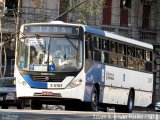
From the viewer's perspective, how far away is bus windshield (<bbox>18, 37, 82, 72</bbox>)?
73.8 ft

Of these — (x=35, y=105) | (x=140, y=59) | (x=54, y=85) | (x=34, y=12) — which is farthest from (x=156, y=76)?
(x=54, y=85)

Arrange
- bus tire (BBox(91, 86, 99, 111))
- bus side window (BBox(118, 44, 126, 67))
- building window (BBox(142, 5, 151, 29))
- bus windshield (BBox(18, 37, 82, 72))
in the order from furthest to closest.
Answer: building window (BBox(142, 5, 151, 29)) → bus side window (BBox(118, 44, 126, 67)) → bus tire (BBox(91, 86, 99, 111)) → bus windshield (BBox(18, 37, 82, 72))

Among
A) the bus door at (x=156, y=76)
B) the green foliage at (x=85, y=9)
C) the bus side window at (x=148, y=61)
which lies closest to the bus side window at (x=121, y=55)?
the bus side window at (x=148, y=61)

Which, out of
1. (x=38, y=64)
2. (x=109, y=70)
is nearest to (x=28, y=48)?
(x=38, y=64)

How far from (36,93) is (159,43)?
28444 millimetres

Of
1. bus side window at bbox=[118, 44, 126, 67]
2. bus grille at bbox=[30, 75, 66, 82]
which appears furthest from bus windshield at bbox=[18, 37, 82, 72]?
bus side window at bbox=[118, 44, 126, 67]

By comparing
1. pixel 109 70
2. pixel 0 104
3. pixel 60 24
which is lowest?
pixel 0 104

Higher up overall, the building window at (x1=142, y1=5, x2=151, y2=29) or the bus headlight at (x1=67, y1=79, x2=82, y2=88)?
the building window at (x1=142, y1=5, x2=151, y2=29)

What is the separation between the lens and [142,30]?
49.5 meters

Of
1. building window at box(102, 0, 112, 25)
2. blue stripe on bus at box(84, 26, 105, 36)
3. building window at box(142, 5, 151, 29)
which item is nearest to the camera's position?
blue stripe on bus at box(84, 26, 105, 36)

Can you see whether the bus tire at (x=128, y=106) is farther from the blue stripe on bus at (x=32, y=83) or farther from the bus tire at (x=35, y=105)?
the blue stripe on bus at (x=32, y=83)

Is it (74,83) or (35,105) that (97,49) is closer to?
(74,83)

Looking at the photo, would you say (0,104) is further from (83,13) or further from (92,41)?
(83,13)

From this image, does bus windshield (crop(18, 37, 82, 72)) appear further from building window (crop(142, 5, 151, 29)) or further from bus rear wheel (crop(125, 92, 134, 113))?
building window (crop(142, 5, 151, 29))
